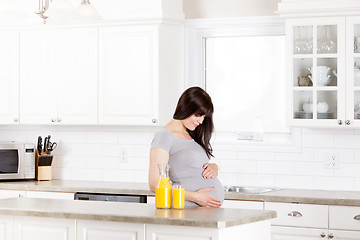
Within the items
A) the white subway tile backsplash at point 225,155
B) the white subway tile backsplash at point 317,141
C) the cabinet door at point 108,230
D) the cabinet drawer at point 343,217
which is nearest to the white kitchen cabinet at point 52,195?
the white subway tile backsplash at point 225,155

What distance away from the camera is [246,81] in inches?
212

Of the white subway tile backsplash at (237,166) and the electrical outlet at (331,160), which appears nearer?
the electrical outlet at (331,160)

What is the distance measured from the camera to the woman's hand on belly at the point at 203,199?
350cm

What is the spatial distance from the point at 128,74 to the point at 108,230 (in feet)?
6.96

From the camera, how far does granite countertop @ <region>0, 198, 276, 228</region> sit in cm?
302

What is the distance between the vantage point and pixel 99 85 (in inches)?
207

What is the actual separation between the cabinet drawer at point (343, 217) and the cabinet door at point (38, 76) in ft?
8.02

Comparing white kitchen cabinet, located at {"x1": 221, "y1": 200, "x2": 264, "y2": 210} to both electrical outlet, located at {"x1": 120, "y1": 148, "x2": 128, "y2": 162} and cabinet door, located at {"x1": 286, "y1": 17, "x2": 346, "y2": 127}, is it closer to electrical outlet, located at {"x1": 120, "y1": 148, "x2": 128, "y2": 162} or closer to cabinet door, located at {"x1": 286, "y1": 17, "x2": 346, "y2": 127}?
cabinet door, located at {"x1": 286, "y1": 17, "x2": 346, "y2": 127}

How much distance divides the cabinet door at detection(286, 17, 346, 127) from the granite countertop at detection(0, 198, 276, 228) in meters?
1.50

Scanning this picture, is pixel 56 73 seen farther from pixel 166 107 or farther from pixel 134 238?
pixel 134 238

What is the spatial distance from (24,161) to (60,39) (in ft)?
3.59

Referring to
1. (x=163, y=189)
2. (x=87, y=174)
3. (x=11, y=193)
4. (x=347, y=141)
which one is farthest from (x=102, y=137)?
(x=163, y=189)

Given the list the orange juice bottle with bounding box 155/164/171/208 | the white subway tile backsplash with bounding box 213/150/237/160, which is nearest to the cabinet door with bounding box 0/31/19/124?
the white subway tile backsplash with bounding box 213/150/237/160

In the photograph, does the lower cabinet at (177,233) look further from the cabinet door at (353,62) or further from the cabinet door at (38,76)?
the cabinet door at (38,76)
